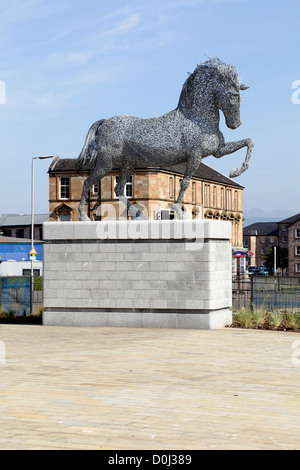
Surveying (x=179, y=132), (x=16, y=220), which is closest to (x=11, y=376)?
(x=179, y=132)

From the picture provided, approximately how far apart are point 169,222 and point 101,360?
20.0 feet

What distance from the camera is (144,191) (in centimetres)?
7144

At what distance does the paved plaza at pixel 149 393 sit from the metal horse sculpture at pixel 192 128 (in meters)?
4.88

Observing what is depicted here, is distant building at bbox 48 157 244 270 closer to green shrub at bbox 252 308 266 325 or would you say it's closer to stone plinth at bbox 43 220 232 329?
stone plinth at bbox 43 220 232 329

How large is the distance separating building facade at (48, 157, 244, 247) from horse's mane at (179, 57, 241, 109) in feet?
155

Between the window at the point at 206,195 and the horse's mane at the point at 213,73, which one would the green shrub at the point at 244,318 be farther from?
the window at the point at 206,195

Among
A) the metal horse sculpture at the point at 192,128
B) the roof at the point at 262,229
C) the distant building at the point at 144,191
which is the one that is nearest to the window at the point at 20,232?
the distant building at the point at 144,191

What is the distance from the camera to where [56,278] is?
17625 millimetres

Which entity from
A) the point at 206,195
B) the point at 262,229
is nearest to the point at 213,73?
the point at 206,195

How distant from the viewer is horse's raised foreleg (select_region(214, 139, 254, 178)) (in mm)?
16875

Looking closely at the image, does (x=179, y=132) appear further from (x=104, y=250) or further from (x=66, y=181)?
(x=66, y=181)

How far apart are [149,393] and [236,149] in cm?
979

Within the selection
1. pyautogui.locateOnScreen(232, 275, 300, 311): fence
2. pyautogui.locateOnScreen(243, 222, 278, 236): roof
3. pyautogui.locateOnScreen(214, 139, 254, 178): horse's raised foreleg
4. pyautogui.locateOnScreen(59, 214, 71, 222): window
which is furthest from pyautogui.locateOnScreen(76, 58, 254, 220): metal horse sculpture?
pyautogui.locateOnScreen(243, 222, 278, 236): roof
